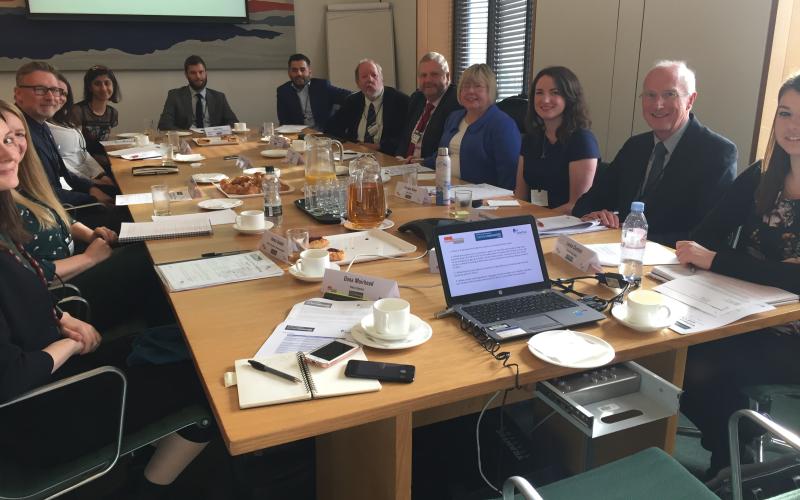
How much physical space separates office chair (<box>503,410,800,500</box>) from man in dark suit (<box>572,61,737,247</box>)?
1.03 m

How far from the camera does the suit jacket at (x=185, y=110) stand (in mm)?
5617

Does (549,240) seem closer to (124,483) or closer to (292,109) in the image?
(124,483)

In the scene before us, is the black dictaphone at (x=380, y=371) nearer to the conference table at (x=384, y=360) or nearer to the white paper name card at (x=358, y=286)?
the conference table at (x=384, y=360)

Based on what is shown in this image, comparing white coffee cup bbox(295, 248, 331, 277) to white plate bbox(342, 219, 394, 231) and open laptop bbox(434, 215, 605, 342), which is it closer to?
open laptop bbox(434, 215, 605, 342)

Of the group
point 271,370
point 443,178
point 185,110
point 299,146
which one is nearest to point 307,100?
point 185,110

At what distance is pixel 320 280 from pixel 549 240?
78cm

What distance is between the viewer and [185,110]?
224 inches

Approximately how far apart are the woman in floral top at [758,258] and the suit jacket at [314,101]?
4696 mm

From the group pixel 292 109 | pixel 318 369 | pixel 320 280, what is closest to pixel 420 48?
pixel 292 109

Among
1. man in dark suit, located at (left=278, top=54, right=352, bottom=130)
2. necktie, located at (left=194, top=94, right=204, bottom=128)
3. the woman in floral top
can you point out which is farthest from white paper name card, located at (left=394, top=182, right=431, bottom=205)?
necktie, located at (left=194, top=94, right=204, bottom=128)

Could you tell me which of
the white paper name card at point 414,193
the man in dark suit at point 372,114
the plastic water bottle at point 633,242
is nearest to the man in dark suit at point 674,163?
the plastic water bottle at point 633,242

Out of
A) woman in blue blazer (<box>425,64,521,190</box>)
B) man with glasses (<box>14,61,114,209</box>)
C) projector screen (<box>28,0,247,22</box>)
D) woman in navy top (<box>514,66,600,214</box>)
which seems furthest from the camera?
projector screen (<box>28,0,247,22</box>)

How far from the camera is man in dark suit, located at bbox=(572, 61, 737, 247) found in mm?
2186

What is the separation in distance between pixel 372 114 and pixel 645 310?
398cm
